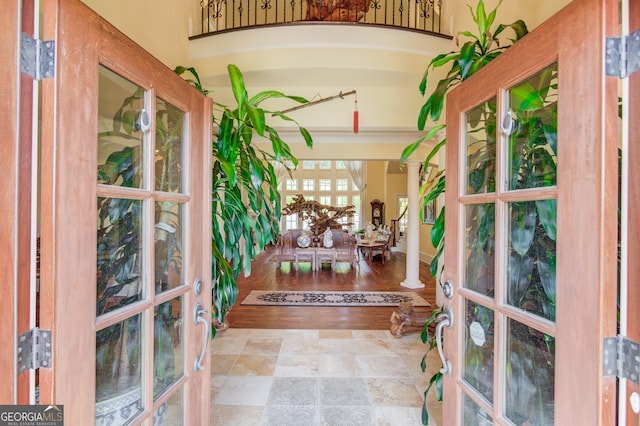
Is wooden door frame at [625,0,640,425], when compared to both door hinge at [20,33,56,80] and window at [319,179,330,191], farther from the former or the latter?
window at [319,179,330,191]

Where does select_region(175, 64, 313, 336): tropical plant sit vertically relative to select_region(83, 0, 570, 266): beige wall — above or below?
below

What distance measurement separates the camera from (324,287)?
16.3 feet

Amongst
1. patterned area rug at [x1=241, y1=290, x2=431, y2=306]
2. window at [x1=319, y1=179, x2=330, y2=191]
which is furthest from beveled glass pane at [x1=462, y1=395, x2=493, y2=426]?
window at [x1=319, y1=179, x2=330, y2=191]

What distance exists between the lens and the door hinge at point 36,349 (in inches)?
25.5

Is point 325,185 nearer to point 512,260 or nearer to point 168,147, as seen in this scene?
point 168,147

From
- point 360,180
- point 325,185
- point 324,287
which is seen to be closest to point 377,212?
point 360,180

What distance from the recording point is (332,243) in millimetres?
6473

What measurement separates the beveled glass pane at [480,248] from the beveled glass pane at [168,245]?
1.19 meters

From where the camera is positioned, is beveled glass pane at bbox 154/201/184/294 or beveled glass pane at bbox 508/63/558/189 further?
beveled glass pane at bbox 154/201/184/294

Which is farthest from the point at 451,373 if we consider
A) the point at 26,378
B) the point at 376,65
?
the point at 376,65

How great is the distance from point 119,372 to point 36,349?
33 cm

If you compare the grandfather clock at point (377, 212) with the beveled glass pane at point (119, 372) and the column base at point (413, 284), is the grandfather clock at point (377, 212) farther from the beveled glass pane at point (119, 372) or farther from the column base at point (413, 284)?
the beveled glass pane at point (119, 372)

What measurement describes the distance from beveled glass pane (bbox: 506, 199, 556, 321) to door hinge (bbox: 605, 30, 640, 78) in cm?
34

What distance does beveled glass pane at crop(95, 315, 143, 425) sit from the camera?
33.1 inches
